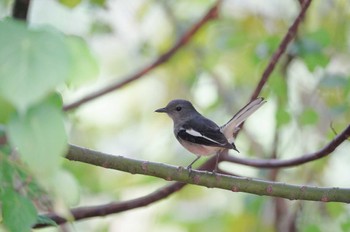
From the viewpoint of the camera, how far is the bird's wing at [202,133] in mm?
2576

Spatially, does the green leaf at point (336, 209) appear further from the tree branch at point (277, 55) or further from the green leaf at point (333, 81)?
the tree branch at point (277, 55)

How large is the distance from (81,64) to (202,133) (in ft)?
5.70

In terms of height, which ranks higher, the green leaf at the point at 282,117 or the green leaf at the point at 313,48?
the green leaf at the point at 313,48

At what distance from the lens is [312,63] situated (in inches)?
123

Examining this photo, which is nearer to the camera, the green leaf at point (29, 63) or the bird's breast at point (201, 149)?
the green leaf at point (29, 63)

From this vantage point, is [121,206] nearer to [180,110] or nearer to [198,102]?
[180,110]

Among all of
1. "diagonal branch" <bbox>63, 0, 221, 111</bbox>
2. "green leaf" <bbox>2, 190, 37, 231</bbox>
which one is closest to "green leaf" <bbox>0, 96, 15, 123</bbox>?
"green leaf" <bbox>2, 190, 37, 231</bbox>

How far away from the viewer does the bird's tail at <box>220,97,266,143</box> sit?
2379mm

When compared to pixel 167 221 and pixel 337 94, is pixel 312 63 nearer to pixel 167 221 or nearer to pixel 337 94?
pixel 337 94

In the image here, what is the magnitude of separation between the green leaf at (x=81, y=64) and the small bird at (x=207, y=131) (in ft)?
4.06

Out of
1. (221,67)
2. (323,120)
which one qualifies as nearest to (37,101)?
(323,120)

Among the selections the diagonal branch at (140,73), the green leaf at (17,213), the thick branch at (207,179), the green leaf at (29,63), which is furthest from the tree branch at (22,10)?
the green leaf at (29,63)

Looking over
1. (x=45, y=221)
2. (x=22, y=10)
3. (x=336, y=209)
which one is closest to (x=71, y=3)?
(x=22, y=10)

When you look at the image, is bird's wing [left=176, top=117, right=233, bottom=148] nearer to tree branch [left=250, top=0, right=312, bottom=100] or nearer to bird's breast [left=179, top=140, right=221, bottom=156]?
bird's breast [left=179, top=140, right=221, bottom=156]
